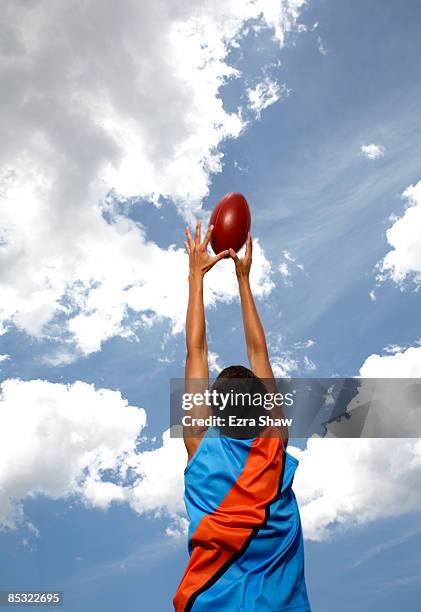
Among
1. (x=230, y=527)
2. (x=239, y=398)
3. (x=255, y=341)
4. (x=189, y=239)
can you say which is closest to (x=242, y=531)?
(x=230, y=527)

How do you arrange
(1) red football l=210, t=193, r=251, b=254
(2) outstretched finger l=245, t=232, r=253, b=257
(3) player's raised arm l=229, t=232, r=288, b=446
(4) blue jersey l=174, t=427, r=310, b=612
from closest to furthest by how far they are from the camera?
(4) blue jersey l=174, t=427, r=310, b=612
(3) player's raised arm l=229, t=232, r=288, b=446
(2) outstretched finger l=245, t=232, r=253, b=257
(1) red football l=210, t=193, r=251, b=254

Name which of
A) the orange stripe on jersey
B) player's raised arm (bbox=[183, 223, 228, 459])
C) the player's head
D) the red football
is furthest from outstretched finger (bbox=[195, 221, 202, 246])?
the orange stripe on jersey

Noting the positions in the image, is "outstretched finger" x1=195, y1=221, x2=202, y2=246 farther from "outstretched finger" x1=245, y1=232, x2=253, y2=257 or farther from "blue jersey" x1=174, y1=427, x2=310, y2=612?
"blue jersey" x1=174, y1=427, x2=310, y2=612

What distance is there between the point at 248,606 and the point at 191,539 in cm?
64

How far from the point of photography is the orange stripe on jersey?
4070 millimetres

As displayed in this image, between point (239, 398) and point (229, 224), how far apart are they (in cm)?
390

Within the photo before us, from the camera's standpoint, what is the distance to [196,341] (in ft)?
16.6

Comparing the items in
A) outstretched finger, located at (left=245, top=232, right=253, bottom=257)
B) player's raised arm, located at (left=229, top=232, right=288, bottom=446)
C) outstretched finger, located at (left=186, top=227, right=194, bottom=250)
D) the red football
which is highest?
the red football

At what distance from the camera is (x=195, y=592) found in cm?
402

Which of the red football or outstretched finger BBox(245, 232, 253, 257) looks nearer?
outstretched finger BBox(245, 232, 253, 257)

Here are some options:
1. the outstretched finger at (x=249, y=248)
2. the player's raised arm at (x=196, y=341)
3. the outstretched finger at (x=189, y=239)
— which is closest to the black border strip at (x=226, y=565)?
the player's raised arm at (x=196, y=341)

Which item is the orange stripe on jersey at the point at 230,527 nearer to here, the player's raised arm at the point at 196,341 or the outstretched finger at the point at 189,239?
the player's raised arm at the point at 196,341

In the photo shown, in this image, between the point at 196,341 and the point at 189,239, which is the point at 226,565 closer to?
the point at 196,341

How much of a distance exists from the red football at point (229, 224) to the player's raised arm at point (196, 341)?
1.61 m
